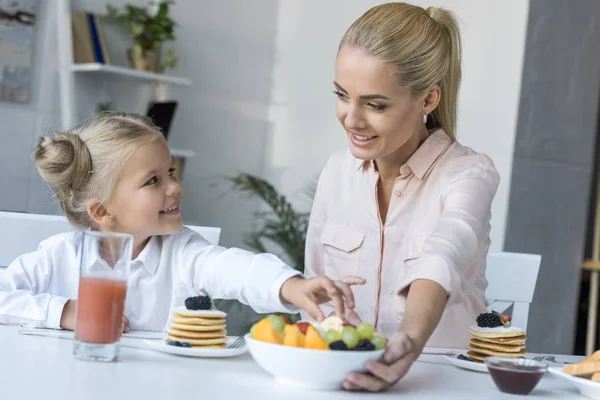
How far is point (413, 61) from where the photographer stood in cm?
180

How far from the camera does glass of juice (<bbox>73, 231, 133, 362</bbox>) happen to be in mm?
1183

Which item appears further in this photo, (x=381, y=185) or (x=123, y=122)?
(x=381, y=185)

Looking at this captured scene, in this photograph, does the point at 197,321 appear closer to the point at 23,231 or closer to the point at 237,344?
the point at 237,344

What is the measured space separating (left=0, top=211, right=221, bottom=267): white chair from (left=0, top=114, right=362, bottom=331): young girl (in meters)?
0.04

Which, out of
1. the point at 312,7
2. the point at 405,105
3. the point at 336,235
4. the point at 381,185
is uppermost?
the point at 312,7

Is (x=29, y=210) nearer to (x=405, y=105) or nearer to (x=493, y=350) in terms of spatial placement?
(x=405, y=105)

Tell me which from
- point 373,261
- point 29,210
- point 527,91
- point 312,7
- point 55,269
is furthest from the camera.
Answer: point 312,7

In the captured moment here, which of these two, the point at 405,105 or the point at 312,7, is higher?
the point at 312,7

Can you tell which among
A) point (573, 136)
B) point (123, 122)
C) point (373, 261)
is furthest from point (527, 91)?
point (123, 122)

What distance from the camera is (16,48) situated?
13.9 ft

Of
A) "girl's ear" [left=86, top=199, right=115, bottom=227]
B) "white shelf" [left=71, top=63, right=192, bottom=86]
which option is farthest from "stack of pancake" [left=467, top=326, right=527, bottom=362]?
"white shelf" [left=71, top=63, right=192, bottom=86]

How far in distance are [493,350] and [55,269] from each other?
2.90 feet

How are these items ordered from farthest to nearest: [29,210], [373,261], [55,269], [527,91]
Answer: [29,210] → [527,91] → [373,261] → [55,269]

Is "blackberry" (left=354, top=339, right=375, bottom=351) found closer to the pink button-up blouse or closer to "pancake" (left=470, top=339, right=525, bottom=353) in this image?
"pancake" (left=470, top=339, right=525, bottom=353)
